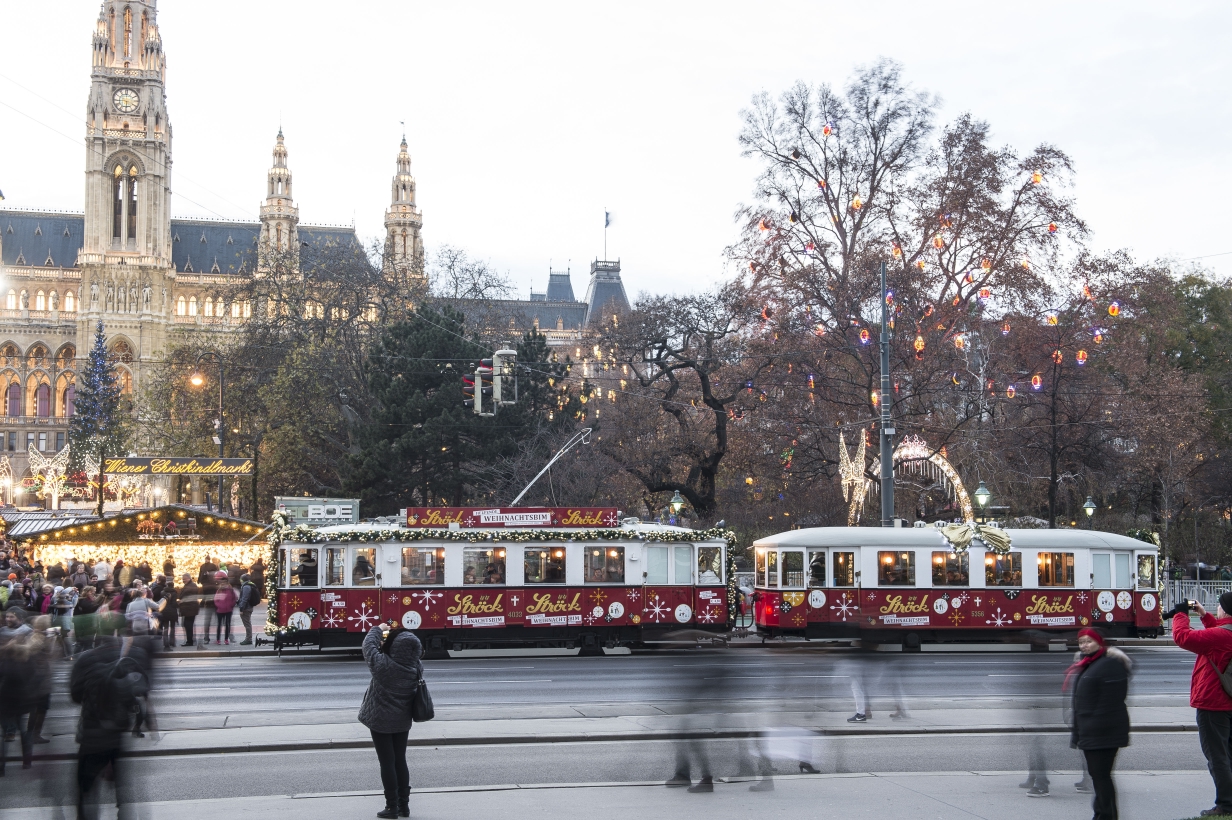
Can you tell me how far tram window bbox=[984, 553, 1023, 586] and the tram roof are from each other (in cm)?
42

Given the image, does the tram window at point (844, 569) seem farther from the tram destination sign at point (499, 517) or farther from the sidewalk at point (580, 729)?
the sidewalk at point (580, 729)

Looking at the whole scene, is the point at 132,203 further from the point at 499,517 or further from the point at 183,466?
the point at 499,517

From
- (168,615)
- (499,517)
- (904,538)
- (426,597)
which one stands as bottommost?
(168,615)

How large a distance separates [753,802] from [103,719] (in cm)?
560

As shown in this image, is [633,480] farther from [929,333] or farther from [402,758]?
[402,758]

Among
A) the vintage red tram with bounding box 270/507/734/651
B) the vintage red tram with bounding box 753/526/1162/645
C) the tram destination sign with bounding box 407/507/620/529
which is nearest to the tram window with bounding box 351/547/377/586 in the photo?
the vintage red tram with bounding box 270/507/734/651

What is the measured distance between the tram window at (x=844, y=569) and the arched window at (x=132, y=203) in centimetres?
11549

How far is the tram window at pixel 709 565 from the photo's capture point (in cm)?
2731

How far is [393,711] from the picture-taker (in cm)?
983

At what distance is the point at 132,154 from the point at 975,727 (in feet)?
414

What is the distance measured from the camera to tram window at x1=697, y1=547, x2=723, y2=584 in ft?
89.6

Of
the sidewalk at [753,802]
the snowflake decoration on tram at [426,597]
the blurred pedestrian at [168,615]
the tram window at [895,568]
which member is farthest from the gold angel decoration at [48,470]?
the sidewalk at [753,802]

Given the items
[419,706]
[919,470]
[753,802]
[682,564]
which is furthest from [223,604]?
[919,470]

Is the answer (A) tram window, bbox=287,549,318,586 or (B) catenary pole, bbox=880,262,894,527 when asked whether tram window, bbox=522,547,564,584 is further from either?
(B) catenary pole, bbox=880,262,894,527
